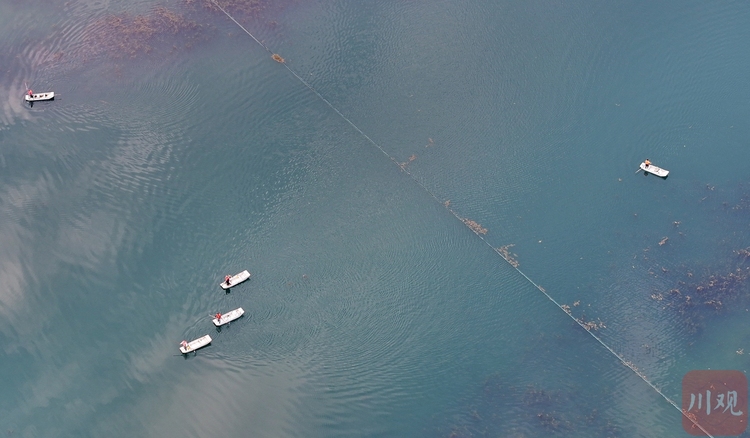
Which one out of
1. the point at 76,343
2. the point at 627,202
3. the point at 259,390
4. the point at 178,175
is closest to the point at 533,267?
the point at 627,202

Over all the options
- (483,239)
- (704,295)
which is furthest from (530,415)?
(704,295)

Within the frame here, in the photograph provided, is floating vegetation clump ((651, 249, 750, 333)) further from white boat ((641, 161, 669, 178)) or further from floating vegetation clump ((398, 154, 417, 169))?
floating vegetation clump ((398, 154, 417, 169))

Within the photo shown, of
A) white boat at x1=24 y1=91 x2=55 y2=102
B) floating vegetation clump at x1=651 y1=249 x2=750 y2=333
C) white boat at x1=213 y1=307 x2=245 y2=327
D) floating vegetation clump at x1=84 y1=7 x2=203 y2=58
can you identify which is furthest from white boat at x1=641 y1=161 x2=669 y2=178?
white boat at x1=24 y1=91 x2=55 y2=102

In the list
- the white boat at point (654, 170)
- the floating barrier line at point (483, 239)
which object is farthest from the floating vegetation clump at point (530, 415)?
the white boat at point (654, 170)

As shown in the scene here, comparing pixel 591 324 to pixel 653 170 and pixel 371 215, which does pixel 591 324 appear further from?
pixel 371 215

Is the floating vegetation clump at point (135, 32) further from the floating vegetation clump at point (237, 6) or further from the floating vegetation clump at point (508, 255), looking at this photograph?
the floating vegetation clump at point (508, 255)

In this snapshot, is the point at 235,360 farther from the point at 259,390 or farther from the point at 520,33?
the point at 520,33
